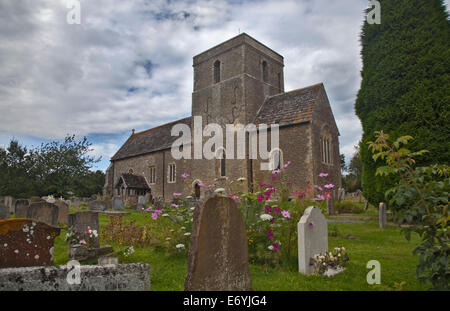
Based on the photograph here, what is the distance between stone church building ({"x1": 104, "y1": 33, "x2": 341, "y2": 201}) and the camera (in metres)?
17.8

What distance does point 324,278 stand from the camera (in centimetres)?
479

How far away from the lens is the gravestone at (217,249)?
2984 mm

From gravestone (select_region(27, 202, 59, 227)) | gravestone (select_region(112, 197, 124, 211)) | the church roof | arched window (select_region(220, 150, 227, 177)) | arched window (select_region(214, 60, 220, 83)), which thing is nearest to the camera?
gravestone (select_region(27, 202, 59, 227))

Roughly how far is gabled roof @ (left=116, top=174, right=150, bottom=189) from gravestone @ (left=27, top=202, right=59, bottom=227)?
19.7 metres

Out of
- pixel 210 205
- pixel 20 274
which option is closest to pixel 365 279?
pixel 210 205

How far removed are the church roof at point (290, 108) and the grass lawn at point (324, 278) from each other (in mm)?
10897

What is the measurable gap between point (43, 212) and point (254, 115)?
15067mm

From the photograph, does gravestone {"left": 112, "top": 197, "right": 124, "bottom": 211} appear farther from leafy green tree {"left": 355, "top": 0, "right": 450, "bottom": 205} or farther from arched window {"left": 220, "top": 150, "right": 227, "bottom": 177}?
leafy green tree {"left": 355, "top": 0, "right": 450, "bottom": 205}

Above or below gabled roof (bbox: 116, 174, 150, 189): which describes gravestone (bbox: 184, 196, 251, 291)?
below

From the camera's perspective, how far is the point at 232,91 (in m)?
21.3

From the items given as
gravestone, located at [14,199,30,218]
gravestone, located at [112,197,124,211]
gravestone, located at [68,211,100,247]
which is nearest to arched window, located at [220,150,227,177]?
gravestone, located at [112,197,124,211]

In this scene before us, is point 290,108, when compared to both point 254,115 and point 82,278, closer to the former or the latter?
point 254,115

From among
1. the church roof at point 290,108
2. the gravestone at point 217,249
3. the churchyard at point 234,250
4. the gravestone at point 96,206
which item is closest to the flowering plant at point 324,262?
the churchyard at point 234,250

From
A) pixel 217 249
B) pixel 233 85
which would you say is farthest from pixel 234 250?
pixel 233 85
